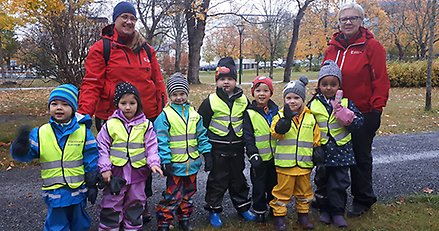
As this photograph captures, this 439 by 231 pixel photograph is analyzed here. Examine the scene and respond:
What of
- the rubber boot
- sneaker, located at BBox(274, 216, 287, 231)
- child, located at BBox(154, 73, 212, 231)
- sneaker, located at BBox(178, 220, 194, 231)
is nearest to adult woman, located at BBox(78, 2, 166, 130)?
child, located at BBox(154, 73, 212, 231)

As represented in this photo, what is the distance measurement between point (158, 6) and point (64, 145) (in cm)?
1540

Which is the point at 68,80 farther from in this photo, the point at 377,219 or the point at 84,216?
the point at 377,219

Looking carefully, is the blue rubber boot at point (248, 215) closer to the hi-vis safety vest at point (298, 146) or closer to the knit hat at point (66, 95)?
the hi-vis safety vest at point (298, 146)

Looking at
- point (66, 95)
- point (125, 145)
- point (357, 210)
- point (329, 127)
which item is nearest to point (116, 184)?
point (125, 145)

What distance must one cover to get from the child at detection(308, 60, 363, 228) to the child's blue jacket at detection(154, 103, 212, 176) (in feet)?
3.97

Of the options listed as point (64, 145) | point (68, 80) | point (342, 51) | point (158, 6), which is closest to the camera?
point (64, 145)

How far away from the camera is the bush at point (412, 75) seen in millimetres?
19669

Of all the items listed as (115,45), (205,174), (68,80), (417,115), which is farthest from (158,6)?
(115,45)

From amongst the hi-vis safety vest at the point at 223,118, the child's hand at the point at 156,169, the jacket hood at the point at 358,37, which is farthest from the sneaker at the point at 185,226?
the jacket hood at the point at 358,37

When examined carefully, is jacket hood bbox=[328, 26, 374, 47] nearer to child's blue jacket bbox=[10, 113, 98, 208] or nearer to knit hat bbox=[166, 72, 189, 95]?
knit hat bbox=[166, 72, 189, 95]

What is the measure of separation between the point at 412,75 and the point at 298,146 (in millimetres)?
19081

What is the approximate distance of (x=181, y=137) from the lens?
3.78 meters

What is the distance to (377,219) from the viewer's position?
13.8ft

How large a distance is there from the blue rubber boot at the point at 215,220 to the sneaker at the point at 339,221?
124cm
